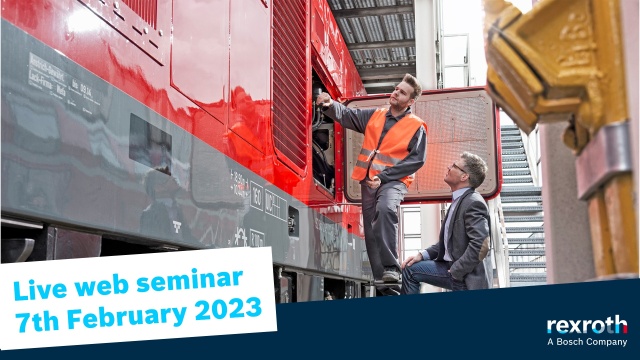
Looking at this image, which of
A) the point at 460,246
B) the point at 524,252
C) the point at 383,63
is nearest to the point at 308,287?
the point at 460,246

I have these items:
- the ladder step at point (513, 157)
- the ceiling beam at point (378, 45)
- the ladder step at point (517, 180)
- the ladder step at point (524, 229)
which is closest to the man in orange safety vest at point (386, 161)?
the ceiling beam at point (378, 45)

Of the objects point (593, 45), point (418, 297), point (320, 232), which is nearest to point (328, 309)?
point (418, 297)

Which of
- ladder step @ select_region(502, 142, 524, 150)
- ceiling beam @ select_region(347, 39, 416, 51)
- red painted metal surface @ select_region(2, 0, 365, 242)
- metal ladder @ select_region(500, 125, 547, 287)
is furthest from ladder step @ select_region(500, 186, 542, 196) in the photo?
red painted metal surface @ select_region(2, 0, 365, 242)

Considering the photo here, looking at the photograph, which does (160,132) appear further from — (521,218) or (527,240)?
(521,218)

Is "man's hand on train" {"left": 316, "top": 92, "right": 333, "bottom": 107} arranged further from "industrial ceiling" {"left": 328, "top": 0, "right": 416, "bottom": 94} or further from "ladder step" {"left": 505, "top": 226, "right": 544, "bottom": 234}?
"ladder step" {"left": 505, "top": 226, "right": 544, "bottom": 234}

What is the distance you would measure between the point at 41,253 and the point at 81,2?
559 millimetres

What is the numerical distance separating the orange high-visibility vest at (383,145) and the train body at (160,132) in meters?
0.32

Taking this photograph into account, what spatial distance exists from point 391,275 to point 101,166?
2323mm

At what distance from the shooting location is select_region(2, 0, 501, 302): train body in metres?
1.36

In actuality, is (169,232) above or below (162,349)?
above

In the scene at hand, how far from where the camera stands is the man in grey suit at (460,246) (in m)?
3.10

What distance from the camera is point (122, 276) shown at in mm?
1229

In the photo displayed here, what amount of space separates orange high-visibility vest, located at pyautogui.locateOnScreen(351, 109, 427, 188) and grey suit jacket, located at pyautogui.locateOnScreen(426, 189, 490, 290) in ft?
1.83

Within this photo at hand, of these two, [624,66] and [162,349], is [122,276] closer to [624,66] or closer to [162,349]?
[162,349]
